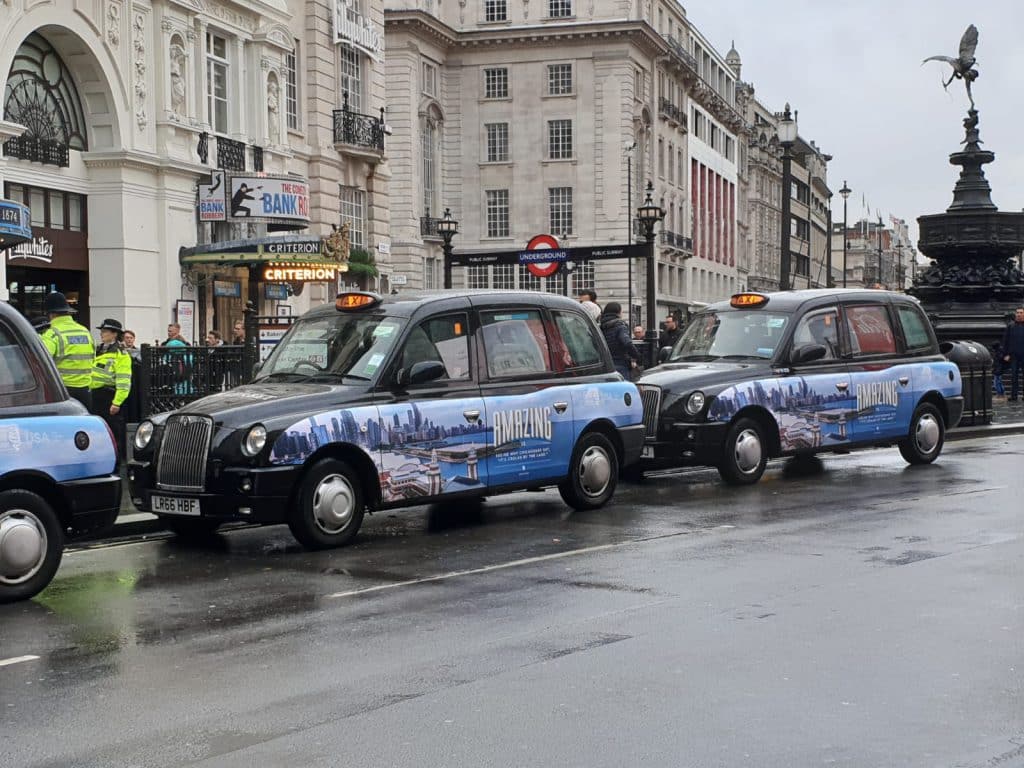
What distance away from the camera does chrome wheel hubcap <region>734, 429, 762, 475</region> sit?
1488cm

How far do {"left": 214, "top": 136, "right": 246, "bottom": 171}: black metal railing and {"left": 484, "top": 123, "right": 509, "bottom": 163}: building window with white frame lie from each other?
41289 mm

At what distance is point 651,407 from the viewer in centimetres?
1490

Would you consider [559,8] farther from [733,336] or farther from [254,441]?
[254,441]

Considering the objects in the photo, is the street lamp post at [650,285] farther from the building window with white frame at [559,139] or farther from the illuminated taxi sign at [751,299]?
the building window with white frame at [559,139]

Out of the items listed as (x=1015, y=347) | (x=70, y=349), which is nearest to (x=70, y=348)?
(x=70, y=349)

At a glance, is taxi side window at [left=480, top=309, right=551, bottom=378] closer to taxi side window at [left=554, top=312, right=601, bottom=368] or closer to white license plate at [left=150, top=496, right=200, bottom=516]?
taxi side window at [left=554, top=312, right=601, bottom=368]

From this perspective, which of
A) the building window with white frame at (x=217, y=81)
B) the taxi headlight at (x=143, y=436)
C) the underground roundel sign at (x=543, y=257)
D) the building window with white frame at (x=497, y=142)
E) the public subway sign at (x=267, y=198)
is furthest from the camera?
the building window with white frame at (x=497, y=142)

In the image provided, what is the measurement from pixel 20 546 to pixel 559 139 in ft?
217

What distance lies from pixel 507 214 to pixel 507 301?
6214cm

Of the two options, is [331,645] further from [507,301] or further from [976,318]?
[976,318]

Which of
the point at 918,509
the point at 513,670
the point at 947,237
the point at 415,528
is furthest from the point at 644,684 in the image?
the point at 947,237

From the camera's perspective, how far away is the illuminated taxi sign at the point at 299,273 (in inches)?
1069

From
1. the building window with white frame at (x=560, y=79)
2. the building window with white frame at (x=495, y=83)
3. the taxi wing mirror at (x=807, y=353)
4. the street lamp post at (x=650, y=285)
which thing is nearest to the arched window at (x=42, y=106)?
the street lamp post at (x=650, y=285)

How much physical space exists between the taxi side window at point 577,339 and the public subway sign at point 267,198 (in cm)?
1919
